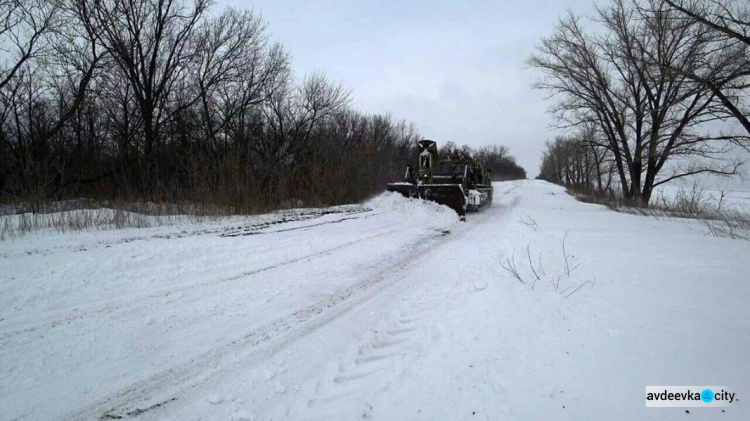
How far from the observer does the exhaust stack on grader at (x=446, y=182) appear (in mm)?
13198

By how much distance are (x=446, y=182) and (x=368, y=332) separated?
13.3 meters

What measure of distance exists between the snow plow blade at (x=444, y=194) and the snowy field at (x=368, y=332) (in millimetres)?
6810

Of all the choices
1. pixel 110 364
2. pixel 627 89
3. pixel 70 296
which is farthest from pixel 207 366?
pixel 627 89

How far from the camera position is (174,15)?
17.6 metres

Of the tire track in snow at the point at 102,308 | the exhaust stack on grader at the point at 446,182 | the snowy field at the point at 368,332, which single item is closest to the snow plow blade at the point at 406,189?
the exhaust stack on grader at the point at 446,182

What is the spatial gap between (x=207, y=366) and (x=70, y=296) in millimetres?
2709

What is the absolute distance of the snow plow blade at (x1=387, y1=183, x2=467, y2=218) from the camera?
1302cm

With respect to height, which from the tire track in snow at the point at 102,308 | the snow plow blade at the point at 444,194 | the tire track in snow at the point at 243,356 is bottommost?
the tire track in snow at the point at 243,356

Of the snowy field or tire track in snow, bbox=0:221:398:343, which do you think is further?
tire track in snow, bbox=0:221:398:343

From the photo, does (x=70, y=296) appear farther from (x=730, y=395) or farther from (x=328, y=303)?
(x=730, y=395)

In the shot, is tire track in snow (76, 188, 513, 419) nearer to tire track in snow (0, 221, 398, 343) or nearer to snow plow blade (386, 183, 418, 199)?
tire track in snow (0, 221, 398, 343)

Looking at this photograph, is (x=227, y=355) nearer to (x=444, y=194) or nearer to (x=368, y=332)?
(x=368, y=332)

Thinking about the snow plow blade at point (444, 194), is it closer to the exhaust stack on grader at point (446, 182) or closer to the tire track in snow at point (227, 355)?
the exhaust stack on grader at point (446, 182)

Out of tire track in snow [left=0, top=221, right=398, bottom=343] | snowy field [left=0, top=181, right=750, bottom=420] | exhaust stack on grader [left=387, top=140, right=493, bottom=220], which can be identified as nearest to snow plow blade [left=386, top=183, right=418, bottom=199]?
exhaust stack on grader [left=387, top=140, right=493, bottom=220]
